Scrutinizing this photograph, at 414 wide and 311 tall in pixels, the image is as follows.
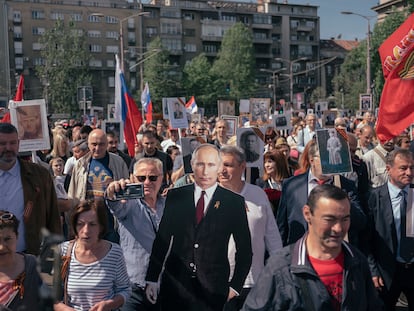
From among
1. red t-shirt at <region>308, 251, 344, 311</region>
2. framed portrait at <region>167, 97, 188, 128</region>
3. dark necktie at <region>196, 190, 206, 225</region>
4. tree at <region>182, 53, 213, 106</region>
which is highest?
tree at <region>182, 53, 213, 106</region>

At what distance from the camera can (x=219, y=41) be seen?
84.6 m

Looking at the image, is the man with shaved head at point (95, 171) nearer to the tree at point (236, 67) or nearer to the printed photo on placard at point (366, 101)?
the printed photo on placard at point (366, 101)

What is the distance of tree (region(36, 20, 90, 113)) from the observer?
58.2 m

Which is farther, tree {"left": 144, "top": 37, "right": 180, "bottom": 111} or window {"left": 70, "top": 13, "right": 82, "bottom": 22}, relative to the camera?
window {"left": 70, "top": 13, "right": 82, "bottom": 22}

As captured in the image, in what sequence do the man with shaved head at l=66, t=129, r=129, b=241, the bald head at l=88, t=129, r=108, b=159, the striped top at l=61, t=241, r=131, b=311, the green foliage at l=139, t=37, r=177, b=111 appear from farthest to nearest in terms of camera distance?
1. the green foliage at l=139, t=37, r=177, b=111
2. the bald head at l=88, t=129, r=108, b=159
3. the man with shaved head at l=66, t=129, r=129, b=241
4. the striped top at l=61, t=241, r=131, b=311

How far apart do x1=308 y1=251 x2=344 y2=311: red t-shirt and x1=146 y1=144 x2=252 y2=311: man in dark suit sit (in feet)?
3.28

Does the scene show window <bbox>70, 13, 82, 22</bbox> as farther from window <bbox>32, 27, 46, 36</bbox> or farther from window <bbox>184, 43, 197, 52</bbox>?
window <bbox>184, 43, 197, 52</bbox>

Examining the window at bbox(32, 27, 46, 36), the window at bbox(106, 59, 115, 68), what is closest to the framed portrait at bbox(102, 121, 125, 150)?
the window at bbox(32, 27, 46, 36)

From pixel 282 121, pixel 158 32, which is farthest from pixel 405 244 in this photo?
pixel 158 32

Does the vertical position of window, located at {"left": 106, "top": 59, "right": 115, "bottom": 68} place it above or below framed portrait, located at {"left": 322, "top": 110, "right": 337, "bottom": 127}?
above

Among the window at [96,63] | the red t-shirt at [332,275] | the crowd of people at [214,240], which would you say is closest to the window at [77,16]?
the window at [96,63]

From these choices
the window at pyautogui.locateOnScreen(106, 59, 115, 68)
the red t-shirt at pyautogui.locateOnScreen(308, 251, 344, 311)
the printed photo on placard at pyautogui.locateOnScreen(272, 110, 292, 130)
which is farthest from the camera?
the window at pyautogui.locateOnScreen(106, 59, 115, 68)

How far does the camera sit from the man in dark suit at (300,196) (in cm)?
445

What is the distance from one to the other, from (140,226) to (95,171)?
2419mm
